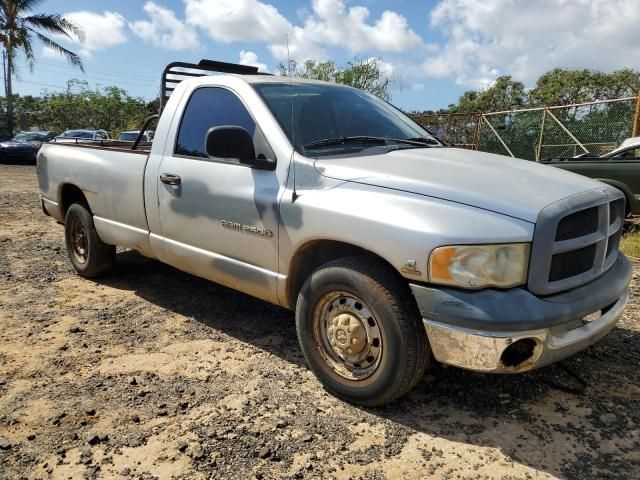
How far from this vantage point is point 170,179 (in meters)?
3.85

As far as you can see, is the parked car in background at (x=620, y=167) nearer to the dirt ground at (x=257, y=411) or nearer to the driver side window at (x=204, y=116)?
the dirt ground at (x=257, y=411)

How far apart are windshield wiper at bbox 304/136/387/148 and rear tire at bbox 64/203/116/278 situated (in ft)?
8.85

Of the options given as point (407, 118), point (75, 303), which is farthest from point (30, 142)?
point (407, 118)

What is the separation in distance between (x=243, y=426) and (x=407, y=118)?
270cm

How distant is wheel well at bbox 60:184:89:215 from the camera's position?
209 inches

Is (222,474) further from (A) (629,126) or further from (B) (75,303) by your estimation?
(A) (629,126)

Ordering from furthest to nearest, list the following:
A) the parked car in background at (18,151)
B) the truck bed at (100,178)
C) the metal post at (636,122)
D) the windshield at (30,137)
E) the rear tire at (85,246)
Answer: the windshield at (30,137) < the parked car in background at (18,151) < the metal post at (636,122) < the rear tire at (85,246) < the truck bed at (100,178)

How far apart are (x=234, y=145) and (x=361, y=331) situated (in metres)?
1.32

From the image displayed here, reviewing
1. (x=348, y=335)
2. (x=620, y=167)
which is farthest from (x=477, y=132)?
(x=348, y=335)

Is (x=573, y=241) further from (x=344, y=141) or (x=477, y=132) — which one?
(x=477, y=132)

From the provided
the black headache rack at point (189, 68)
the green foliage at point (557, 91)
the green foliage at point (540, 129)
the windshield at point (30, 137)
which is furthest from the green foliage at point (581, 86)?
the black headache rack at point (189, 68)

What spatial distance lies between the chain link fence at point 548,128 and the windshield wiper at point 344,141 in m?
→ 7.51

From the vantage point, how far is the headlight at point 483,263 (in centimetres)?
242

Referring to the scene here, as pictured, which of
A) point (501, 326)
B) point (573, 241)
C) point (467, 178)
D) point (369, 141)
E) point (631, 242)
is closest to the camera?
point (501, 326)
